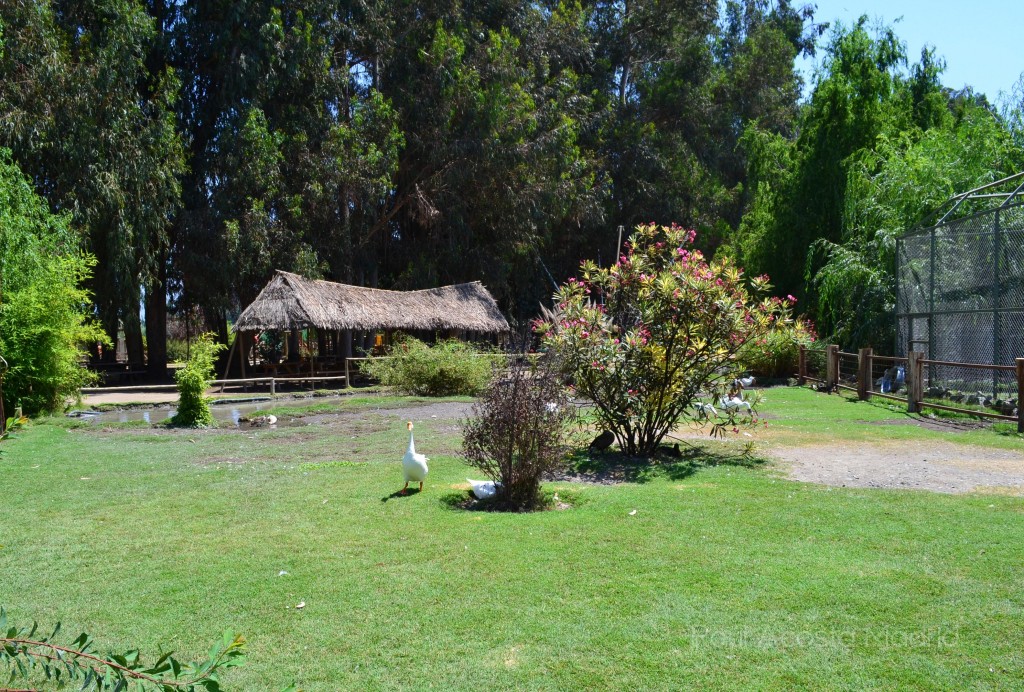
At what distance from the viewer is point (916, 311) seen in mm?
18656

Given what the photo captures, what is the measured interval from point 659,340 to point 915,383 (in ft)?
26.8

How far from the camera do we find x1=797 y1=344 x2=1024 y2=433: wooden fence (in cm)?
1439

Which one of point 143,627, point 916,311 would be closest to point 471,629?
point 143,627

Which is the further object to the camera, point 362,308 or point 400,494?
point 362,308

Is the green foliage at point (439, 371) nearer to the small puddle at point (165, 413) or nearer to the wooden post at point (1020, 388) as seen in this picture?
the small puddle at point (165, 413)

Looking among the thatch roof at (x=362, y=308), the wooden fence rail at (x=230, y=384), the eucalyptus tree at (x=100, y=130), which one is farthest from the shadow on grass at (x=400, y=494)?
the thatch roof at (x=362, y=308)

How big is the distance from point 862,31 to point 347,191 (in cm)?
1969

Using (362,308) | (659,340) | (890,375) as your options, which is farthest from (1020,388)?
(362,308)

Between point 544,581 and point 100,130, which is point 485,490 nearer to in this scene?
point 544,581

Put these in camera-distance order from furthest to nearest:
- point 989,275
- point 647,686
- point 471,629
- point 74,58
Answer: point 74,58, point 989,275, point 471,629, point 647,686

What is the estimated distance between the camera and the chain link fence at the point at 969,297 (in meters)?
15.2

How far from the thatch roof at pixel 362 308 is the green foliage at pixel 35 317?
1045cm

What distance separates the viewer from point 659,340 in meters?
11.1

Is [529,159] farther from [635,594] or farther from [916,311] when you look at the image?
[635,594]
